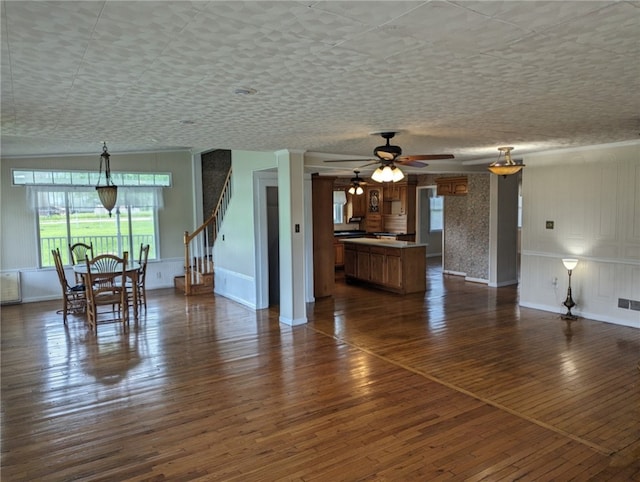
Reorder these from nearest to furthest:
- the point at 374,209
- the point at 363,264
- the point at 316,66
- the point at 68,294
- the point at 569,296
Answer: the point at 316,66
the point at 569,296
the point at 68,294
the point at 363,264
the point at 374,209

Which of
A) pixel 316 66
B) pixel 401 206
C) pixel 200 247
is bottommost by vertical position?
pixel 200 247

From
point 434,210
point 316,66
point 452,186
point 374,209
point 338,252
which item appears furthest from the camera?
point 434,210

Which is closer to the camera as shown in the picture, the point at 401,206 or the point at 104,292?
the point at 104,292

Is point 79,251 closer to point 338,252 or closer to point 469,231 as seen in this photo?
point 338,252

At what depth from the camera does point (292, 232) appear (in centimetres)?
605

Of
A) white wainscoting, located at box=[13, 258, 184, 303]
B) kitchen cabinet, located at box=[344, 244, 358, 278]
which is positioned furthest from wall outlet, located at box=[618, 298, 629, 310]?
white wainscoting, located at box=[13, 258, 184, 303]

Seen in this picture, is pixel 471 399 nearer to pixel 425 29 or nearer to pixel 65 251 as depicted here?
pixel 425 29

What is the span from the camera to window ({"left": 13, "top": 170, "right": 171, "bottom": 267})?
8.18 metres

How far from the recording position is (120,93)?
3062 mm

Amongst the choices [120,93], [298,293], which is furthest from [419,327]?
[120,93]

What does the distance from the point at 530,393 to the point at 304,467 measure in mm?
2180

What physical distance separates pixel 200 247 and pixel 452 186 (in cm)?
576

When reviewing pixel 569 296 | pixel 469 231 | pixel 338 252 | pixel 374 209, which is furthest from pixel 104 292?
pixel 374 209

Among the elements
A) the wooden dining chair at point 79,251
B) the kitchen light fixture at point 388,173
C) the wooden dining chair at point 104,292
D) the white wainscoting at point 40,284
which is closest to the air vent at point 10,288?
the white wainscoting at point 40,284
